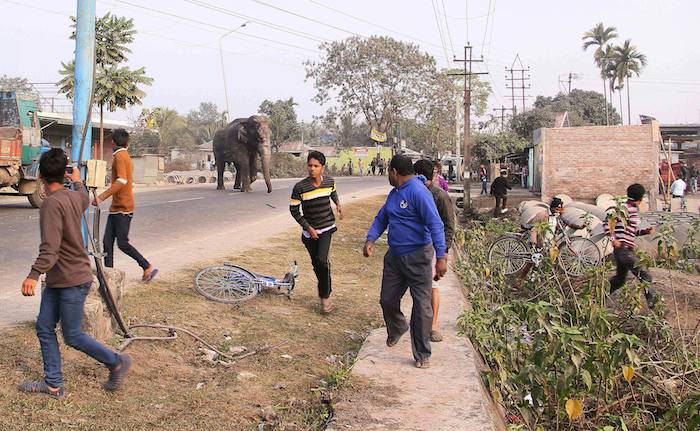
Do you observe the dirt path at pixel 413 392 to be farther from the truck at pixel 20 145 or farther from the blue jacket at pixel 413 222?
the truck at pixel 20 145

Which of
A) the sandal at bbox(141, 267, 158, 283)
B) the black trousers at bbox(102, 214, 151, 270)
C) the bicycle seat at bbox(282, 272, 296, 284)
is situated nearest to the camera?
the black trousers at bbox(102, 214, 151, 270)

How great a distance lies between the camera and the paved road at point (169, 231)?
777 centimetres

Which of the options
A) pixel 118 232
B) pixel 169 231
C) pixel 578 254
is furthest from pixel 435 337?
pixel 169 231

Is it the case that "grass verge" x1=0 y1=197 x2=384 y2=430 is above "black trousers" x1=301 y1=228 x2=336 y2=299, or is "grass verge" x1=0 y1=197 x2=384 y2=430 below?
below

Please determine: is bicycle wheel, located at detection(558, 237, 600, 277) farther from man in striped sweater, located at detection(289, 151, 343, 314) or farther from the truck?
the truck

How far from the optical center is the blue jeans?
13.4 feet

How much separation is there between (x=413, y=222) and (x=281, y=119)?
193 ft

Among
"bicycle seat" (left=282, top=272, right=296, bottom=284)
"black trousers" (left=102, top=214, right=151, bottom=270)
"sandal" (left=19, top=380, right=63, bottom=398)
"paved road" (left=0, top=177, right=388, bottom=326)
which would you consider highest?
"black trousers" (left=102, top=214, right=151, bottom=270)

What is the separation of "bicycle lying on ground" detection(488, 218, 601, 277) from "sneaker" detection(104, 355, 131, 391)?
7.46m

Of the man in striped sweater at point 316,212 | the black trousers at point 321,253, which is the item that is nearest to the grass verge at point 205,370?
the black trousers at point 321,253

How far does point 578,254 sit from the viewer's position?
11500 mm

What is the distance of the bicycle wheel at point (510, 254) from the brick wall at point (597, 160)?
12.0 m

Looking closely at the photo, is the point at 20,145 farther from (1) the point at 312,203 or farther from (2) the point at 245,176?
(1) the point at 312,203

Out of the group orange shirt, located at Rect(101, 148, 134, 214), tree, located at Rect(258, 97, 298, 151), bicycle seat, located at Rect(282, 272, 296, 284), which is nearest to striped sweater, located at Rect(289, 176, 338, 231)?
bicycle seat, located at Rect(282, 272, 296, 284)
